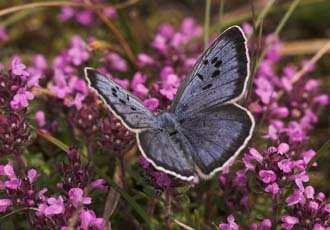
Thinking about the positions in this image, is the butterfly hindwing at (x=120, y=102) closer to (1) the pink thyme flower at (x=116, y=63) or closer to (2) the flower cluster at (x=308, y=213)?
(2) the flower cluster at (x=308, y=213)

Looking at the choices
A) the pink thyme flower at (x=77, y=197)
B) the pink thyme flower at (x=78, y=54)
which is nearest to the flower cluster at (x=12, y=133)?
the pink thyme flower at (x=77, y=197)

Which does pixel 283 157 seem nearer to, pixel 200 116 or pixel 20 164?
pixel 200 116

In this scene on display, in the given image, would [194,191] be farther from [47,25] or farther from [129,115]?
[47,25]

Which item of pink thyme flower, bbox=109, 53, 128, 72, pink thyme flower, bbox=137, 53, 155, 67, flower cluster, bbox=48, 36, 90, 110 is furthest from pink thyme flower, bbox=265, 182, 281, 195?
pink thyme flower, bbox=109, 53, 128, 72

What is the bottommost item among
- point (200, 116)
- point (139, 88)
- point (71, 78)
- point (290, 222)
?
point (290, 222)

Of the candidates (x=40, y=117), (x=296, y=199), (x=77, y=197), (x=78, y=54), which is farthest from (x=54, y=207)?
(x=78, y=54)
